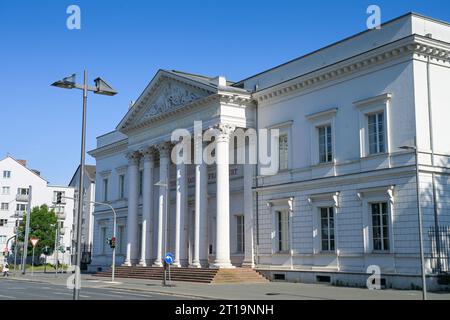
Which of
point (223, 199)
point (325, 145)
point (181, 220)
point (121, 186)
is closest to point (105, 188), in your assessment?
point (121, 186)

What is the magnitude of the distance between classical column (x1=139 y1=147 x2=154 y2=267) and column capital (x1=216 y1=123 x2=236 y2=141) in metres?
8.89

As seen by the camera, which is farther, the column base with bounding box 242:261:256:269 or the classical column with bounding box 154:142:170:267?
the classical column with bounding box 154:142:170:267

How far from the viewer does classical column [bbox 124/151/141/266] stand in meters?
43.8

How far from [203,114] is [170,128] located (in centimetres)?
407

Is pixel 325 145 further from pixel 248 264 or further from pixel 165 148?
pixel 165 148

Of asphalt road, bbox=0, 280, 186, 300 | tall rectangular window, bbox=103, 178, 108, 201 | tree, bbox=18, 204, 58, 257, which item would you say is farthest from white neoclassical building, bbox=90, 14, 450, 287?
tree, bbox=18, 204, 58, 257

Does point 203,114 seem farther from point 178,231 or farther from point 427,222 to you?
point 427,222

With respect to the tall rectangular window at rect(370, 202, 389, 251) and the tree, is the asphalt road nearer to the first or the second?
the tall rectangular window at rect(370, 202, 389, 251)

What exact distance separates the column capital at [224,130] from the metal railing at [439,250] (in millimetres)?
13800

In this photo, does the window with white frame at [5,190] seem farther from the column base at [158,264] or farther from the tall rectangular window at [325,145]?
the tall rectangular window at [325,145]

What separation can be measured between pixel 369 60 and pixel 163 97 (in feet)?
54.8

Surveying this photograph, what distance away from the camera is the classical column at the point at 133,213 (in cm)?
4381

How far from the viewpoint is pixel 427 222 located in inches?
1040
